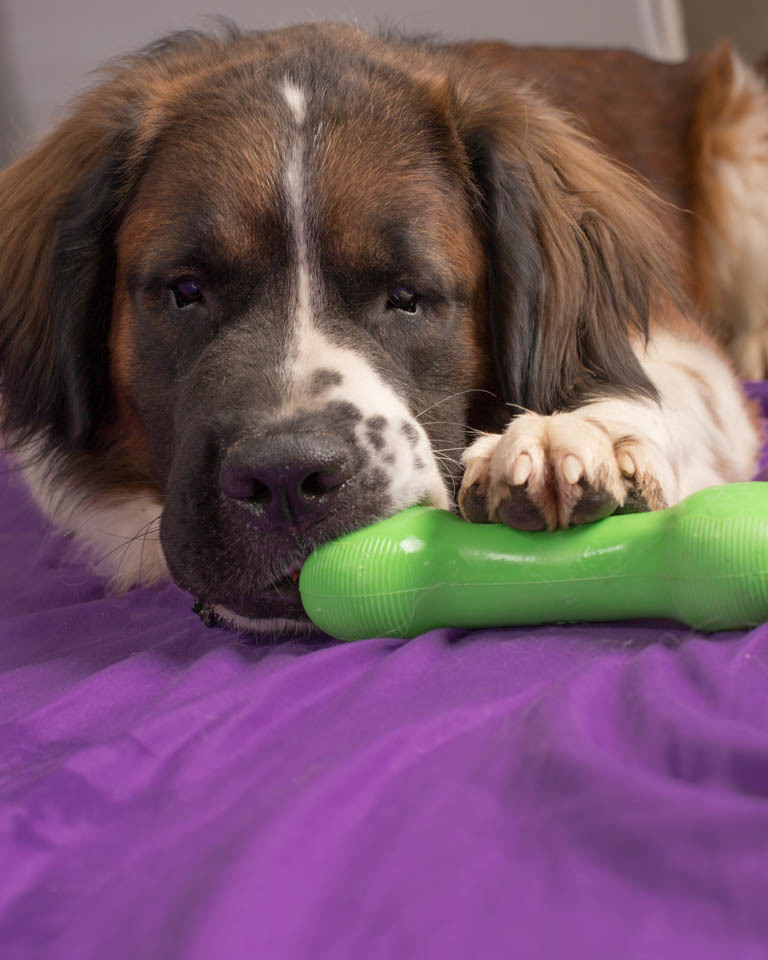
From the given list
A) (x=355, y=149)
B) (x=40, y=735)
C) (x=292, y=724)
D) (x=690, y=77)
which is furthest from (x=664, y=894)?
(x=690, y=77)

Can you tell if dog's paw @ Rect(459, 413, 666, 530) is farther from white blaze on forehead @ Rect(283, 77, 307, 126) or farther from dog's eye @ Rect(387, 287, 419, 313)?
white blaze on forehead @ Rect(283, 77, 307, 126)

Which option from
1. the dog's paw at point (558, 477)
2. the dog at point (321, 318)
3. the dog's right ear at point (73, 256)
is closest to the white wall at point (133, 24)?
the dog's right ear at point (73, 256)

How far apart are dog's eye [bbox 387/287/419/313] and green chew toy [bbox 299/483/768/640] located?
17.7 inches

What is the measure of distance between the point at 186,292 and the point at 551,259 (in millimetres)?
739

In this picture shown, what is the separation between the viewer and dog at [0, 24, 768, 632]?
161 centimetres

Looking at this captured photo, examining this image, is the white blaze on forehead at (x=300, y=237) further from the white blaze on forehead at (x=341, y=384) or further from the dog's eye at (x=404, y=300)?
the dog's eye at (x=404, y=300)

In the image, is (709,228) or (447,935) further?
(709,228)

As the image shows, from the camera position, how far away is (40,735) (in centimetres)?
141

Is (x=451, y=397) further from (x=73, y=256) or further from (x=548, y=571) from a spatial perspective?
(x=73, y=256)

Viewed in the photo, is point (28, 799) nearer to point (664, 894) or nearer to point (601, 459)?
point (664, 894)

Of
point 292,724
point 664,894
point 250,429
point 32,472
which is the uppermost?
point 250,429

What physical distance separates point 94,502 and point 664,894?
1669 millimetres

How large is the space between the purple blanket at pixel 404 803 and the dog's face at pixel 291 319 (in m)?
0.24

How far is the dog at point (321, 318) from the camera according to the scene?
1.61 metres
